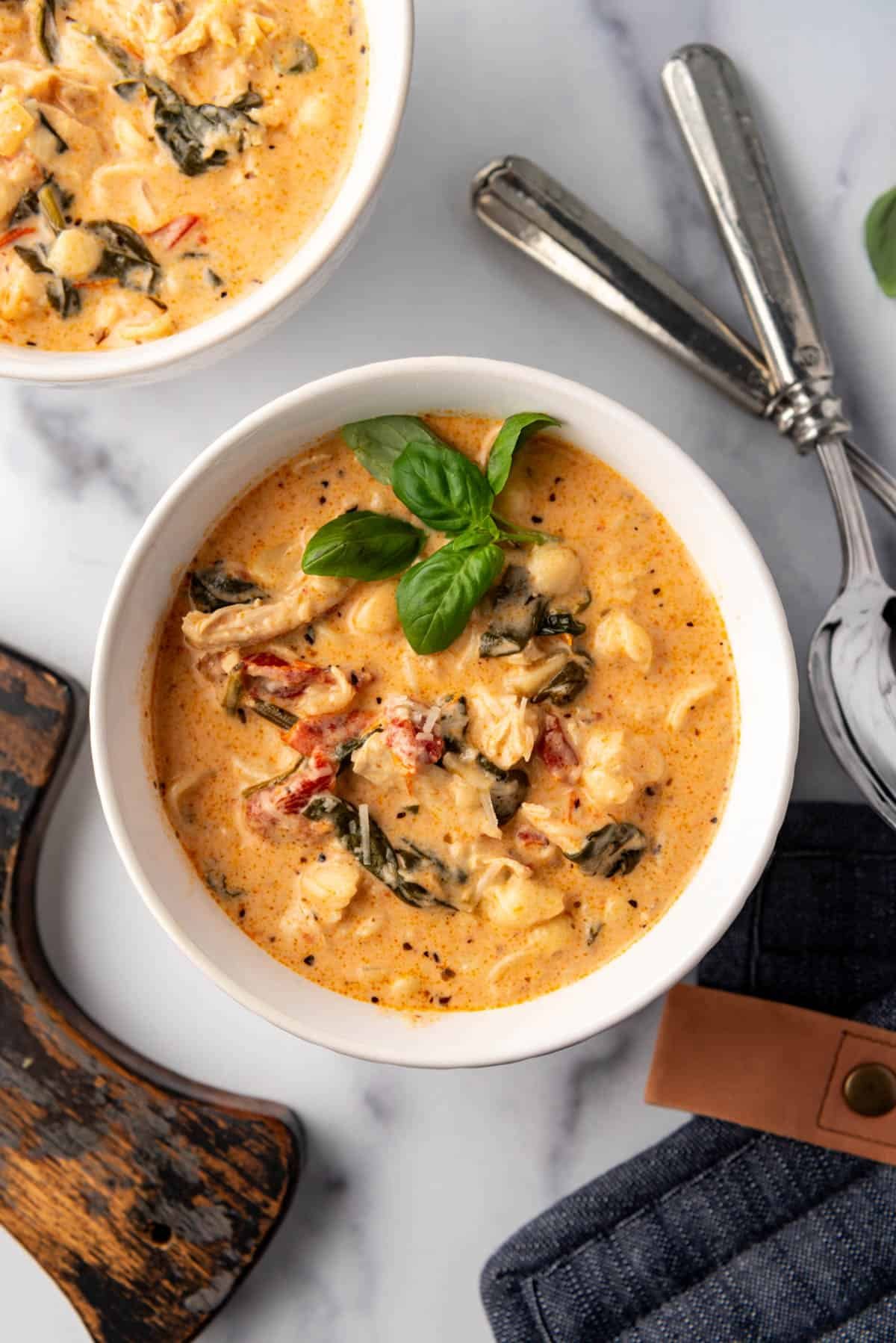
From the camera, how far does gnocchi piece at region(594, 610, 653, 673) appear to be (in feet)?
7.91

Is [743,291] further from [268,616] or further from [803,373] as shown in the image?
[268,616]

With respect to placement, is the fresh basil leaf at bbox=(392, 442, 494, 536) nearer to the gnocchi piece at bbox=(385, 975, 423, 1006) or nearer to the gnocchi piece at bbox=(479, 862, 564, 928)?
the gnocchi piece at bbox=(479, 862, 564, 928)

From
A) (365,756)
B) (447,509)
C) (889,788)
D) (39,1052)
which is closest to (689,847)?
(889,788)

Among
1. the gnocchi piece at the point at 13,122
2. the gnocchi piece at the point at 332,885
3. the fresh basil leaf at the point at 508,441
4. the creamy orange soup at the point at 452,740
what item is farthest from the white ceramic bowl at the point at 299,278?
the gnocchi piece at the point at 332,885

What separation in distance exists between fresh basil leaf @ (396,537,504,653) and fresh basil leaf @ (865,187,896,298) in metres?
1.33

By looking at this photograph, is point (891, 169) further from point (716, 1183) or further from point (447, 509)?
point (716, 1183)

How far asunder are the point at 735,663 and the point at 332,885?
3.19 ft

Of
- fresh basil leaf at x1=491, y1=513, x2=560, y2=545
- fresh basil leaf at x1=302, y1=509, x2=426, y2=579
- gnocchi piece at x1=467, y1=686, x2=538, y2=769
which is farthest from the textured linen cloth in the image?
fresh basil leaf at x1=302, y1=509, x2=426, y2=579

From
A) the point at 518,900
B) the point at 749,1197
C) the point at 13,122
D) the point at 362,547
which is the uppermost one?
the point at 13,122

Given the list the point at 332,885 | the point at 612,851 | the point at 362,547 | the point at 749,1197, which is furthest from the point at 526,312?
the point at 749,1197

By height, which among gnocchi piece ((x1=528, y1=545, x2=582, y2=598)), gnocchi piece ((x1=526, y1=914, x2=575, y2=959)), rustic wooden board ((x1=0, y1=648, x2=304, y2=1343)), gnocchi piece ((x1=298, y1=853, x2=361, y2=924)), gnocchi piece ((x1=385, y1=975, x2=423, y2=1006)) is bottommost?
rustic wooden board ((x1=0, y1=648, x2=304, y2=1343))

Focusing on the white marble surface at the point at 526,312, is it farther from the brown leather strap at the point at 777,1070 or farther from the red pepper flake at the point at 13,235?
the red pepper flake at the point at 13,235

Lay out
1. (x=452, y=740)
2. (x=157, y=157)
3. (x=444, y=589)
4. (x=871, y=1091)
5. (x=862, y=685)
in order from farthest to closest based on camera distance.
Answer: (x=871, y=1091), (x=862, y=685), (x=157, y=157), (x=452, y=740), (x=444, y=589)

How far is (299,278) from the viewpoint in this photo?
2.44 m
